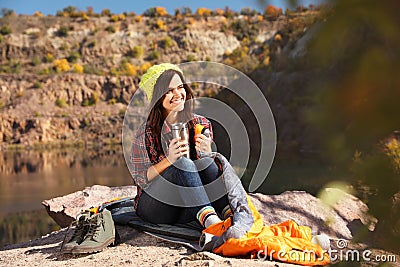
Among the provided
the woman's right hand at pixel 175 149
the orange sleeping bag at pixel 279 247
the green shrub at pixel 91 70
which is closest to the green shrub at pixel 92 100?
the green shrub at pixel 91 70

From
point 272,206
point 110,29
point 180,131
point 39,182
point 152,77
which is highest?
point 110,29

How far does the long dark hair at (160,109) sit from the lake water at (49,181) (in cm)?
77

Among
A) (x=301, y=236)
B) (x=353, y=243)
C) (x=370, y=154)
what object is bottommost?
(x=301, y=236)

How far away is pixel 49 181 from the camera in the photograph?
797 centimetres

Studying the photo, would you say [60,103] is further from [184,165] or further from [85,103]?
[184,165]

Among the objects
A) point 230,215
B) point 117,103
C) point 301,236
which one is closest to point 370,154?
point 301,236

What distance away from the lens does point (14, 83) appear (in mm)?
19109

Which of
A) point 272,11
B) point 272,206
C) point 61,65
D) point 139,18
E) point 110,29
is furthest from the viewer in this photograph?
point 139,18

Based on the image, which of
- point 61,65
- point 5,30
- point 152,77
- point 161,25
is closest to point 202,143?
point 152,77

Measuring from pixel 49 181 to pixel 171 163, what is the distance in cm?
630

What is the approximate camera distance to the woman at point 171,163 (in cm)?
213

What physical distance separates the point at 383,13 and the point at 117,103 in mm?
20055

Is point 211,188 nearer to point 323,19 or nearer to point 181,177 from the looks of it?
point 181,177

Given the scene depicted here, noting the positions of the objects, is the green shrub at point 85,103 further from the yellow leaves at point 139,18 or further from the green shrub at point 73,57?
the yellow leaves at point 139,18
